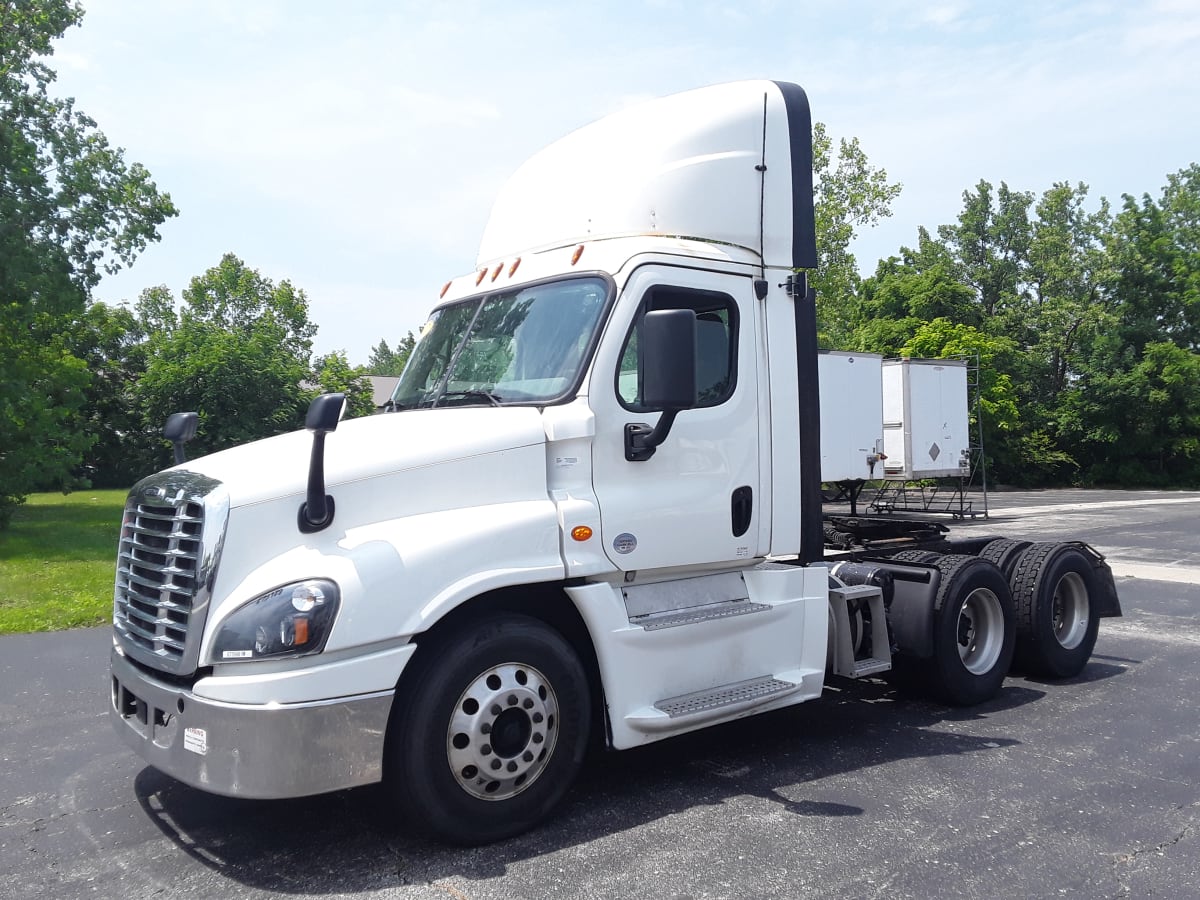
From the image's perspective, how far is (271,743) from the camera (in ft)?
12.8

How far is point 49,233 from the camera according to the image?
1897cm

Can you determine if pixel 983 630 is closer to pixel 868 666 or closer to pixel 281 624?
pixel 868 666

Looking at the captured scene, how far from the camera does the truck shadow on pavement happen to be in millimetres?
4219

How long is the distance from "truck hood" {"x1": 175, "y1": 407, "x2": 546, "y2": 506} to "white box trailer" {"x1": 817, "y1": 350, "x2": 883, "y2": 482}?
41.7ft

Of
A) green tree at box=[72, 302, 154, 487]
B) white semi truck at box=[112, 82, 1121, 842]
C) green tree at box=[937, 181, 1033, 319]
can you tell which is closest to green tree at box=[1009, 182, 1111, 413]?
green tree at box=[937, 181, 1033, 319]

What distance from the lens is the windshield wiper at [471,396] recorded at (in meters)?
5.02

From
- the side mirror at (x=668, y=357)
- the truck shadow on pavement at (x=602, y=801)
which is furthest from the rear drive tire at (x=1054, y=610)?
the side mirror at (x=668, y=357)

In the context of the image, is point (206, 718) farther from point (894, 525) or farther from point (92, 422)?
point (92, 422)

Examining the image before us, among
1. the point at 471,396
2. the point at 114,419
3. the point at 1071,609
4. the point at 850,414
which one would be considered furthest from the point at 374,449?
the point at 114,419

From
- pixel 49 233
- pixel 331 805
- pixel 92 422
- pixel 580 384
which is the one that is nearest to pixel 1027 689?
pixel 580 384

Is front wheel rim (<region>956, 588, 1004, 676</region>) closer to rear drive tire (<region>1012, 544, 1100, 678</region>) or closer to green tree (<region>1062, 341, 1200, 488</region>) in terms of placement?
rear drive tire (<region>1012, 544, 1100, 678</region>)

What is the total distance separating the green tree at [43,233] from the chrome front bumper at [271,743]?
54.4ft

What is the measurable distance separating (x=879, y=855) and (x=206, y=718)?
2.89m

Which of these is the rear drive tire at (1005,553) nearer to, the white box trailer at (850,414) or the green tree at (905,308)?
the white box trailer at (850,414)
